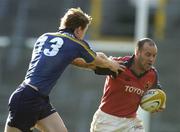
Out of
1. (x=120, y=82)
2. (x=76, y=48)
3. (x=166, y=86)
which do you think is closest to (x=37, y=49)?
(x=76, y=48)

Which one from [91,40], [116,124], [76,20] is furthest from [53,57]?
[91,40]

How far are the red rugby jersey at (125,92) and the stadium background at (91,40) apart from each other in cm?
732

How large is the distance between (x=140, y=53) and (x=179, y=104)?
29.8 feet

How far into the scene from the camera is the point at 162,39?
18.4 metres

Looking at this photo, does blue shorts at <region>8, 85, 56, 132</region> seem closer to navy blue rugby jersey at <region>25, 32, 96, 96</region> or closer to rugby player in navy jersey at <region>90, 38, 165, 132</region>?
navy blue rugby jersey at <region>25, 32, 96, 96</region>

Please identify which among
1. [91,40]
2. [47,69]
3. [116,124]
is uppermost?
[91,40]

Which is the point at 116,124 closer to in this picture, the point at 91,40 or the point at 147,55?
the point at 147,55

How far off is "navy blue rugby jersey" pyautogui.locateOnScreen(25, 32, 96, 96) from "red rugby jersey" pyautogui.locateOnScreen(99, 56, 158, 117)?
0.60 m

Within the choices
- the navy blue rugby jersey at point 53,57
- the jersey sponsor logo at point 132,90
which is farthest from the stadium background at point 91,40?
the navy blue rugby jersey at point 53,57

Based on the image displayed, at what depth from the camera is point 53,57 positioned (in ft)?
23.3

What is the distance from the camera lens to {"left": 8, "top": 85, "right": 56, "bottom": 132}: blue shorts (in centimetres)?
709

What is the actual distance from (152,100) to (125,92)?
1.02 ft

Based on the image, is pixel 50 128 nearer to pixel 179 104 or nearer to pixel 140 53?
pixel 140 53

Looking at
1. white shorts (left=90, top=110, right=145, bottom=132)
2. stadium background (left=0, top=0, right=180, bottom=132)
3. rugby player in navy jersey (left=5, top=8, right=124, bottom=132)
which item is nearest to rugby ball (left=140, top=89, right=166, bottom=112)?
white shorts (left=90, top=110, right=145, bottom=132)
